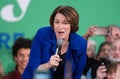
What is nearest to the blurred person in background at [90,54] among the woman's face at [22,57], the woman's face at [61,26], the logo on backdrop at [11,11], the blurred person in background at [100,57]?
the blurred person in background at [100,57]

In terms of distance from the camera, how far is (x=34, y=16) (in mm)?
2178

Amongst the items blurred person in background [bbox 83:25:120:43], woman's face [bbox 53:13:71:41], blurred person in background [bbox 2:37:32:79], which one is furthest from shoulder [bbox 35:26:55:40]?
blurred person in background [bbox 83:25:120:43]

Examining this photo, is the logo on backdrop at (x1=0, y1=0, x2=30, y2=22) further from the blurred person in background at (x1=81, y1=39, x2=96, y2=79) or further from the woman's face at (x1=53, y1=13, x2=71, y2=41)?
the woman's face at (x1=53, y1=13, x2=71, y2=41)

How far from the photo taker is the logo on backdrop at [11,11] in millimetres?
2141

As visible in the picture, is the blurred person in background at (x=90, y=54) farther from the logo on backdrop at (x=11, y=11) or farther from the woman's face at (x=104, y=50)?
the logo on backdrop at (x=11, y=11)

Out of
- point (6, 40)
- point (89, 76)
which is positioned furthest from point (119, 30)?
point (6, 40)

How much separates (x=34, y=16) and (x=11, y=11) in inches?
6.4

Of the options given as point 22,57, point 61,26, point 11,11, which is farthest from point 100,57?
point 61,26

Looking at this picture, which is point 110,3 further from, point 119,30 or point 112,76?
point 112,76

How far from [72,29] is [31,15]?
1037 millimetres

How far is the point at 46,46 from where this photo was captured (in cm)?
119

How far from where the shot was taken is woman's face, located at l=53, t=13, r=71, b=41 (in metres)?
1.08

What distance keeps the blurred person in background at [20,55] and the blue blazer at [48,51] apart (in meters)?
0.70

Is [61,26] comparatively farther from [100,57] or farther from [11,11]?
[11,11]
